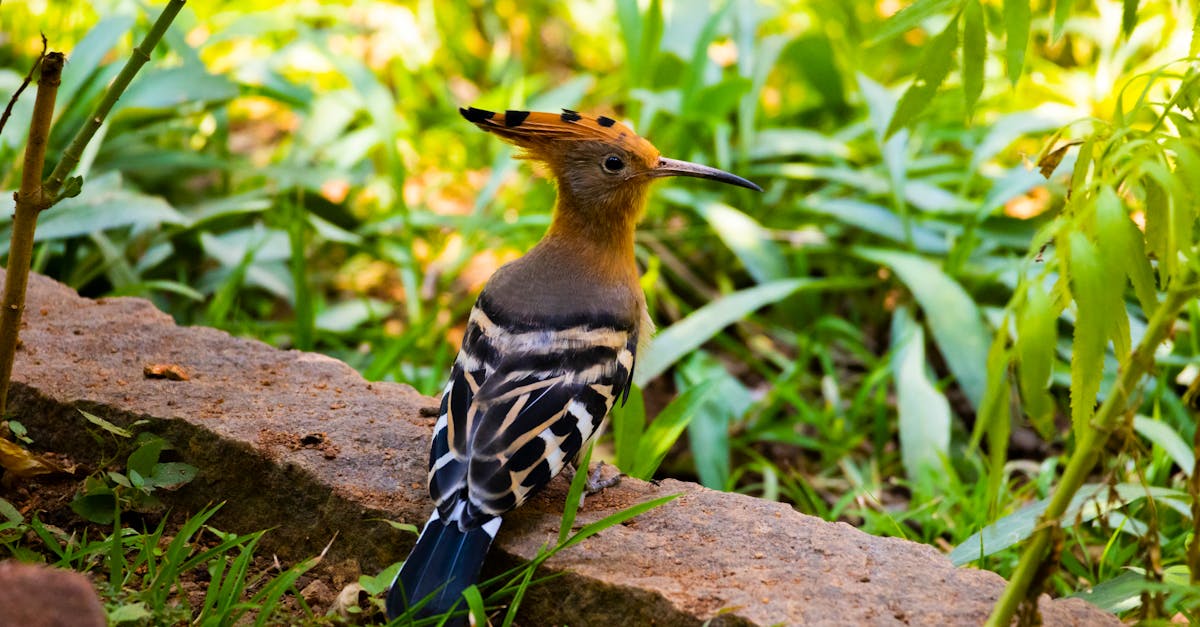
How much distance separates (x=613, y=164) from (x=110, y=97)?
1.59 metres

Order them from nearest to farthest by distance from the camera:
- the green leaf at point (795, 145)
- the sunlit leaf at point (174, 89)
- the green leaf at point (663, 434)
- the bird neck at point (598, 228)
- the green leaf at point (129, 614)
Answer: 1. the green leaf at point (129, 614)
2. the green leaf at point (663, 434)
3. the bird neck at point (598, 228)
4. the sunlit leaf at point (174, 89)
5. the green leaf at point (795, 145)

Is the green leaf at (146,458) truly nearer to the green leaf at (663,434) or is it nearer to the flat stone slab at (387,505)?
the flat stone slab at (387,505)

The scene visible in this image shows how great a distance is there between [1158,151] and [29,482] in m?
2.57

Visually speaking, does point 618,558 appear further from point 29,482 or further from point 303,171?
point 303,171

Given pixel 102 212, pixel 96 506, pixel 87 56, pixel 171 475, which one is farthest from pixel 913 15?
pixel 87 56

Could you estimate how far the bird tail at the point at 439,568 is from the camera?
7.92ft

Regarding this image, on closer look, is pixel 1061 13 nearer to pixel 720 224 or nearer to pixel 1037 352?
pixel 1037 352

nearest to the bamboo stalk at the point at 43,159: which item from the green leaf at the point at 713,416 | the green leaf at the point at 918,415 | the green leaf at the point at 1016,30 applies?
the green leaf at the point at 1016,30

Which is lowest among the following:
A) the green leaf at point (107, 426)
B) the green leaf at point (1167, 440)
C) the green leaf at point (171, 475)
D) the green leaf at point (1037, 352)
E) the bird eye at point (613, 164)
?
the green leaf at point (1167, 440)

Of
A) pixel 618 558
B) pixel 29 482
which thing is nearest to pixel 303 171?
pixel 29 482

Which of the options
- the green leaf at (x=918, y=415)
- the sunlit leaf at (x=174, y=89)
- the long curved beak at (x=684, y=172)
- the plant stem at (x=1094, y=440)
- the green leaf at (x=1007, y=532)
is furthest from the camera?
the sunlit leaf at (x=174, y=89)

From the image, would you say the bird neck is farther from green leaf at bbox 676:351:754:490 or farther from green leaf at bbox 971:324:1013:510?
green leaf at bbox 971:324:1013:510

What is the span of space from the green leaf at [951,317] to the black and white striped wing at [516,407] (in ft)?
5.57

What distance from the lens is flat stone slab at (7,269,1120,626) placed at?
7.97 ft
